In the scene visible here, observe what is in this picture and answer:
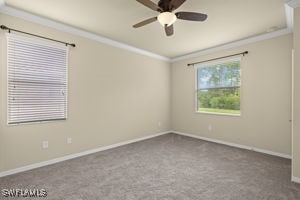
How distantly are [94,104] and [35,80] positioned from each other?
1.15 m

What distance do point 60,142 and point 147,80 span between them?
2733 millimetres

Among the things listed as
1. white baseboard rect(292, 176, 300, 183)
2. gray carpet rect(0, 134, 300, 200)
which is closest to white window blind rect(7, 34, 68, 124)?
gray carpet rect(0, 134, 300, 200)

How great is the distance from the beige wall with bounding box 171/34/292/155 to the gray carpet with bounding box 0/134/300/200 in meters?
0.43

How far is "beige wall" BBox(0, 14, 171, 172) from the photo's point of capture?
8.00ft

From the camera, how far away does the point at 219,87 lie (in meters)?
4.20

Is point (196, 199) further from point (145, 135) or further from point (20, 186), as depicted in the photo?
point (145, 135)

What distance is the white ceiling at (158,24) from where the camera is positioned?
2.25m

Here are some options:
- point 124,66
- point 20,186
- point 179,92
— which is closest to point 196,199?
point 20,186

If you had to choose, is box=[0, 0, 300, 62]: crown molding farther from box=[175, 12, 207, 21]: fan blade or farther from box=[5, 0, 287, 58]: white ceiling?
box=[175, 12, 207, 21]: fan blade

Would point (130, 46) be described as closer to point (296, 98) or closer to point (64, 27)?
point (64, 27)

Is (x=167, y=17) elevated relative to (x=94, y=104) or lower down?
elevated

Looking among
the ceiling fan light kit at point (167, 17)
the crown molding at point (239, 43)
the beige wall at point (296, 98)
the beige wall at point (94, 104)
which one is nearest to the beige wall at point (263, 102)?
the crown molding at point (239, 43)

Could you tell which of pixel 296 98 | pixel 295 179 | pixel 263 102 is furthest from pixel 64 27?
pixel 295 179

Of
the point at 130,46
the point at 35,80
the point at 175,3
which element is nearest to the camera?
the point at 175,3
